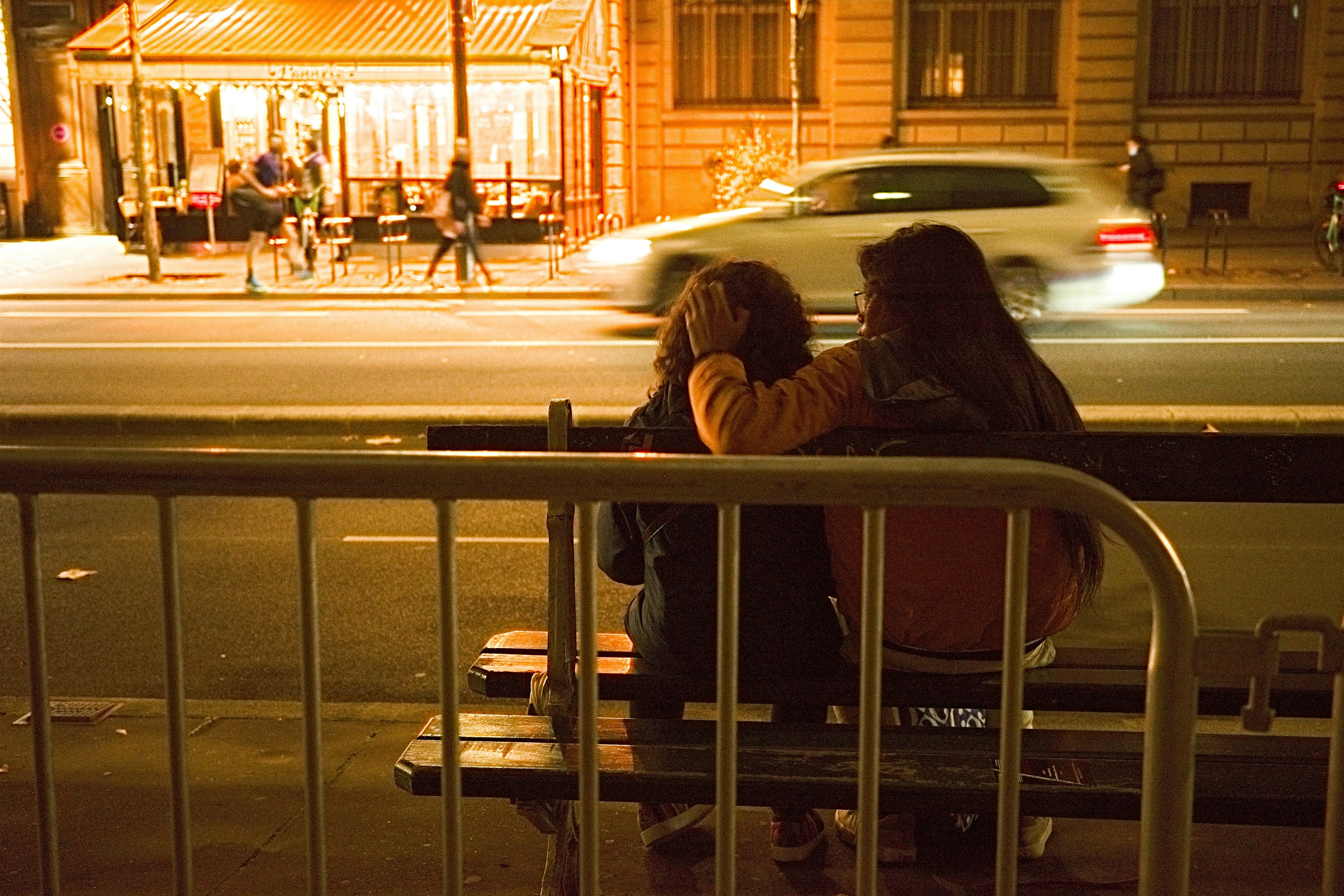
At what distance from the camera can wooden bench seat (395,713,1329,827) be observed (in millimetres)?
3068

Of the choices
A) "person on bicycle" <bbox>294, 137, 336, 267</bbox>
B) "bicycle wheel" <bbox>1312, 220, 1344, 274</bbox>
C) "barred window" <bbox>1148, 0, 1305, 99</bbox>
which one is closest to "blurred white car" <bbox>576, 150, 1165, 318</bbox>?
"bicycle wheel" <bbox>1312, 220, 1344, 274</bbox>

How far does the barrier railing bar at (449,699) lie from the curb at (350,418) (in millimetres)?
6513

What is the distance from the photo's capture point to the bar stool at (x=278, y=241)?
2083 centimetres

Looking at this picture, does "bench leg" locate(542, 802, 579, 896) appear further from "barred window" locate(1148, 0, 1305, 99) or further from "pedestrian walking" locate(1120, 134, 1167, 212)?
"barred window" locate(1148, 0, 1305, 99)

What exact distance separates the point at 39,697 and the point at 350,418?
7.06 metres

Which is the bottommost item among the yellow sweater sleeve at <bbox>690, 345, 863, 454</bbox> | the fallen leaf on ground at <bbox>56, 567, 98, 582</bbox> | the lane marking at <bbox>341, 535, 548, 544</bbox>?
the lane marking at <bbox>341, 535, 548, 544</bbox>

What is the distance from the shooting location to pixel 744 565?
363 centimetres

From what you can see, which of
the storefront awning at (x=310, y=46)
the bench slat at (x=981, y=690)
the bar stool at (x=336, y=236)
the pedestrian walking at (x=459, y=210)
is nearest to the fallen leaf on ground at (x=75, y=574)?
the bench slat at (x=981, y=690)

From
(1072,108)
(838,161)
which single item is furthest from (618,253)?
(1072,108)

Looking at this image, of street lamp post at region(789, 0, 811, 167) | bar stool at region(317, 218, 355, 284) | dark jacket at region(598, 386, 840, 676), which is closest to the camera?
dark jacket at region(598, 386, 840, 676)

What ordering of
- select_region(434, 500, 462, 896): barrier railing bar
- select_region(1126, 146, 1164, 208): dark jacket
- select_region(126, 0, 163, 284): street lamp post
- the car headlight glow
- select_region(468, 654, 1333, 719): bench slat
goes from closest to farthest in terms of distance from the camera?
select_region(434, 500, 462, 896): barrier railing bar, select_region(468, 654, 1333, 719): bench slat, the car headlight glow, select_region(126, 0, 163, 284): street lamp post, select_region(1126, 146, 1164, 208): dark jacket

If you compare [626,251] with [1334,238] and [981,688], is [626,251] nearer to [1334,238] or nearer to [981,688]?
[1334,238]

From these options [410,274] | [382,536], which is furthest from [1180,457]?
[410,274]

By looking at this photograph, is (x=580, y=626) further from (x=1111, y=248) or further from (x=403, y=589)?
(x=1111, y=248)
